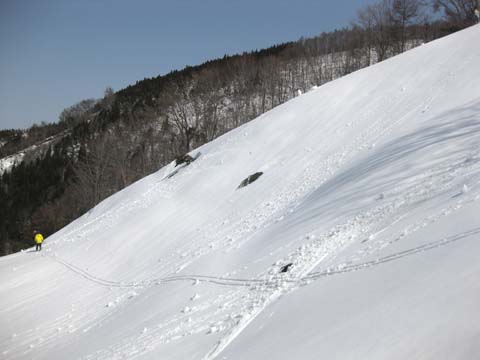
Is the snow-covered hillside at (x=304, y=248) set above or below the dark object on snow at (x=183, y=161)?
below

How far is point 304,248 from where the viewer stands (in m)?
8.42

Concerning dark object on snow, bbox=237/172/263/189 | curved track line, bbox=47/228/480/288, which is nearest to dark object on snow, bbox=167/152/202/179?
dark object on snow, bbox=237/172/263/189

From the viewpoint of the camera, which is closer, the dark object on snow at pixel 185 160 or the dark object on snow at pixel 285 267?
the dark object on snow at pixel 285 267

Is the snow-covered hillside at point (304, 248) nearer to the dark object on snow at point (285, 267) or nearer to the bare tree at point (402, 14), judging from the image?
the dark object on snow at point (285, 267)

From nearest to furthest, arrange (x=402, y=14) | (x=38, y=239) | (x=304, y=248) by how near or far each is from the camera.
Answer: (x=304, y=248), (x=38, y=239), (x=402, y=14)

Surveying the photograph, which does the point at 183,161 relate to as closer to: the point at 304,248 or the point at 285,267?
the point at 304,248

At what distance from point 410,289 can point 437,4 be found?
46044 millimetres

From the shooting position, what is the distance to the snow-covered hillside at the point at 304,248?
182 inches

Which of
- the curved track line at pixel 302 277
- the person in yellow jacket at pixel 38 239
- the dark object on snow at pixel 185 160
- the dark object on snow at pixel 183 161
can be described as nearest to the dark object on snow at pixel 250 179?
the curved track line at pixel 302 277

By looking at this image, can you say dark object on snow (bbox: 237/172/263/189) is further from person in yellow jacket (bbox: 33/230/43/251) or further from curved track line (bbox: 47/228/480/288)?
person in yellow jacket (bbox: 33/230/43/251)

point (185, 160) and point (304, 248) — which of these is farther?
point (185, 160)

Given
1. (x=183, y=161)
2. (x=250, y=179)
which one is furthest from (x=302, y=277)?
(x=183, y=161)

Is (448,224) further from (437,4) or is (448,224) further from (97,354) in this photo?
(437,4)

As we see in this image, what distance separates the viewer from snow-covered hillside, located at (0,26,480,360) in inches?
182
